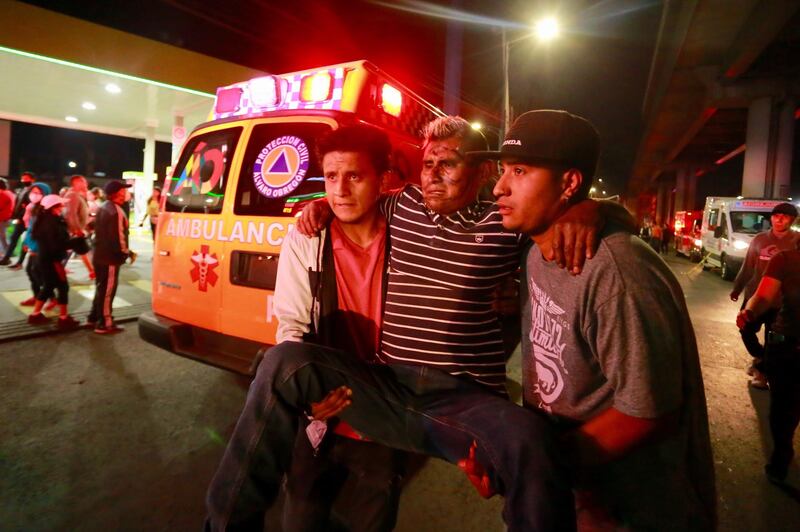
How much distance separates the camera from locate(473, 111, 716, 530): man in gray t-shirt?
1.14 metres

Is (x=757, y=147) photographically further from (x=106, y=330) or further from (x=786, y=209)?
(x=106, y=330)

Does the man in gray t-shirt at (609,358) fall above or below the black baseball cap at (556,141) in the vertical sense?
below

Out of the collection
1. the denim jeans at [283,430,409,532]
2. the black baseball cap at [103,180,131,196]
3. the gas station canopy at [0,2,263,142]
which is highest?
the gas station canopy at [0,2,263,142]

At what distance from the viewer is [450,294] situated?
5.99 feet

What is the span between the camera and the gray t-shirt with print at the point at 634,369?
1131 mm

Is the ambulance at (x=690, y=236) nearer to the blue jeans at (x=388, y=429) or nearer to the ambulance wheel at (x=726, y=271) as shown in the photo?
the ambulance wheel at (x=726, y=271)

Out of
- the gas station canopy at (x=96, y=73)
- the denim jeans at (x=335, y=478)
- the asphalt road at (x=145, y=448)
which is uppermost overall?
the gas station canopy at (x=96, y=73)

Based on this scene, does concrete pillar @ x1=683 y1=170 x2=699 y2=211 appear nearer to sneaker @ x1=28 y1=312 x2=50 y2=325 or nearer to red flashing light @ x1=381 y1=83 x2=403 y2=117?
red flashing light @ x1=381 y1=83 x2=403 y2=117

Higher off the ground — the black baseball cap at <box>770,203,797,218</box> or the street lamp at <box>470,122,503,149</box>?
the street lamp at <box>470,122,503,149</box>

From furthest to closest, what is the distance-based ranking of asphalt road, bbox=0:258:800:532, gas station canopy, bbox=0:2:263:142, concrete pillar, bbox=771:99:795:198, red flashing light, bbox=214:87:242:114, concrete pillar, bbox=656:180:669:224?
1. concrete pillar, bbox=656:180:669:224
2. concrete pillar, bbox=771:99:795:198
3. gas station canopy, bbox=0:2:263:142
4. red flashing light, bbox=214:87:242:114
5. asphalt road, bbox=0:258:800:532

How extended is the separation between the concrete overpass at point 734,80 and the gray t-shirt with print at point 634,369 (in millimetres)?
16325

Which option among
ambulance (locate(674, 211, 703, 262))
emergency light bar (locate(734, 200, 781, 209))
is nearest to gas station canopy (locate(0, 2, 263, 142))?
emergency light bar (locate(734, 200, 781, 209))

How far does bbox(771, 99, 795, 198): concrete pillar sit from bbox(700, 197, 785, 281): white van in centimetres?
701

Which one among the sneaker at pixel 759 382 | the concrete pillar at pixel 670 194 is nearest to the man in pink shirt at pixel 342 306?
the sneaker at pixel 759 382
